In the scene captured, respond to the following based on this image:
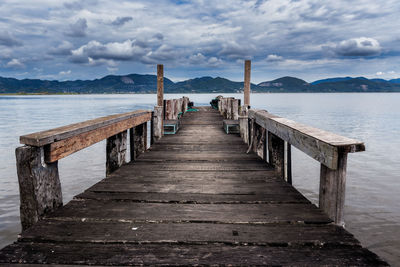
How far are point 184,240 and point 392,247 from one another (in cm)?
495

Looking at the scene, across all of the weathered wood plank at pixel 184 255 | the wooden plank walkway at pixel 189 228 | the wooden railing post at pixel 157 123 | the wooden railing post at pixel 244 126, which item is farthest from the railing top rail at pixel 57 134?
the wooden railing post at pixel 244 126

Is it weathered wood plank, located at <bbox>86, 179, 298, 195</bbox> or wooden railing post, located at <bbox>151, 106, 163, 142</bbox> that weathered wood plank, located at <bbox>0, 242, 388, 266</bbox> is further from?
wooden railing post, located at <bbox>151, 106, 163, 142</bbox>

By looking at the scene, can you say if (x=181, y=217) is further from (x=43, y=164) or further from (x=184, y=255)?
(x=43, y=164)

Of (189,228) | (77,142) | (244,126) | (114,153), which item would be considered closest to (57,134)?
(77,142)

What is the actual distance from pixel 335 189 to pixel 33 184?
10.2ft

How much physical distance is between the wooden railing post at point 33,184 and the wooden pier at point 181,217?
11mm

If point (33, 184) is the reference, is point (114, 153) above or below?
below

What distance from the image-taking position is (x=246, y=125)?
8742 millimetres

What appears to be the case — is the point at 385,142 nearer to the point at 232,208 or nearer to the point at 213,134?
the point at 213,134

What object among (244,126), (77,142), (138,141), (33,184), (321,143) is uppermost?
(321,143)

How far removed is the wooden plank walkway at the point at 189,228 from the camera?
231 centimetres

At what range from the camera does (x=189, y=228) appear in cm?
285

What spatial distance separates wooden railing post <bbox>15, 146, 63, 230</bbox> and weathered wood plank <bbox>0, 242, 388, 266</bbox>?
0.54 m

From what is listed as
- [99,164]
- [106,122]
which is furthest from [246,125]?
[99,164]
